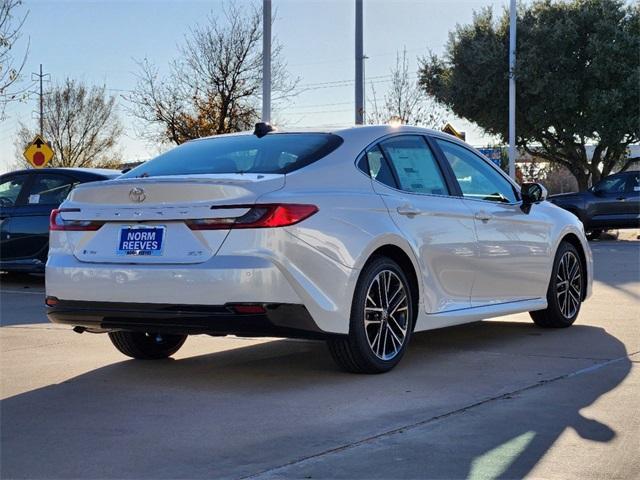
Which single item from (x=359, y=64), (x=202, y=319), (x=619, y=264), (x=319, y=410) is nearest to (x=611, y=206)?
(x=359, y=64)

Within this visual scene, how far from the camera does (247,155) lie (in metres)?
6.75

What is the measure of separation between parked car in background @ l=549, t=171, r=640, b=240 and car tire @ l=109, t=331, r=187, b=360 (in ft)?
58.7

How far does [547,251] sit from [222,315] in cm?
368

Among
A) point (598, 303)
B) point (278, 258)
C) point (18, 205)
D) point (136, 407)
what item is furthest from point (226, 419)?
point (18, 205)

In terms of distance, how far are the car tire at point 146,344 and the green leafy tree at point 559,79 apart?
24.4 meters

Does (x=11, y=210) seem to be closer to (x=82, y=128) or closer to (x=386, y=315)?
(x=386, y=315)

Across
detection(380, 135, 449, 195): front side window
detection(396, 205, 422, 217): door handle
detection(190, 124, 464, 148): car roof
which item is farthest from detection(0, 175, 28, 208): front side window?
detection(396, 205, 422, 217): door handle

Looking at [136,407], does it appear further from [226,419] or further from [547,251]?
[547,251]

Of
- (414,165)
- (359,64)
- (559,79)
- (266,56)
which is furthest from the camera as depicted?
(559,79)

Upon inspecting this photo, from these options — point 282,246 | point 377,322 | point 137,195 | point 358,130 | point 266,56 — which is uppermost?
point 266,56

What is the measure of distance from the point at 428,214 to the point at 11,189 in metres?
8.22

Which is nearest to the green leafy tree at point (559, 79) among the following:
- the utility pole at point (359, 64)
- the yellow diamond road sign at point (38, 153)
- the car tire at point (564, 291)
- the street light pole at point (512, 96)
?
the street light pole at point (512, 96)

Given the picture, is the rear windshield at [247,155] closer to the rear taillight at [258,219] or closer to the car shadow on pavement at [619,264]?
the rear taillight at [258,219]

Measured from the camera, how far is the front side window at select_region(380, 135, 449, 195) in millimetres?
7066
